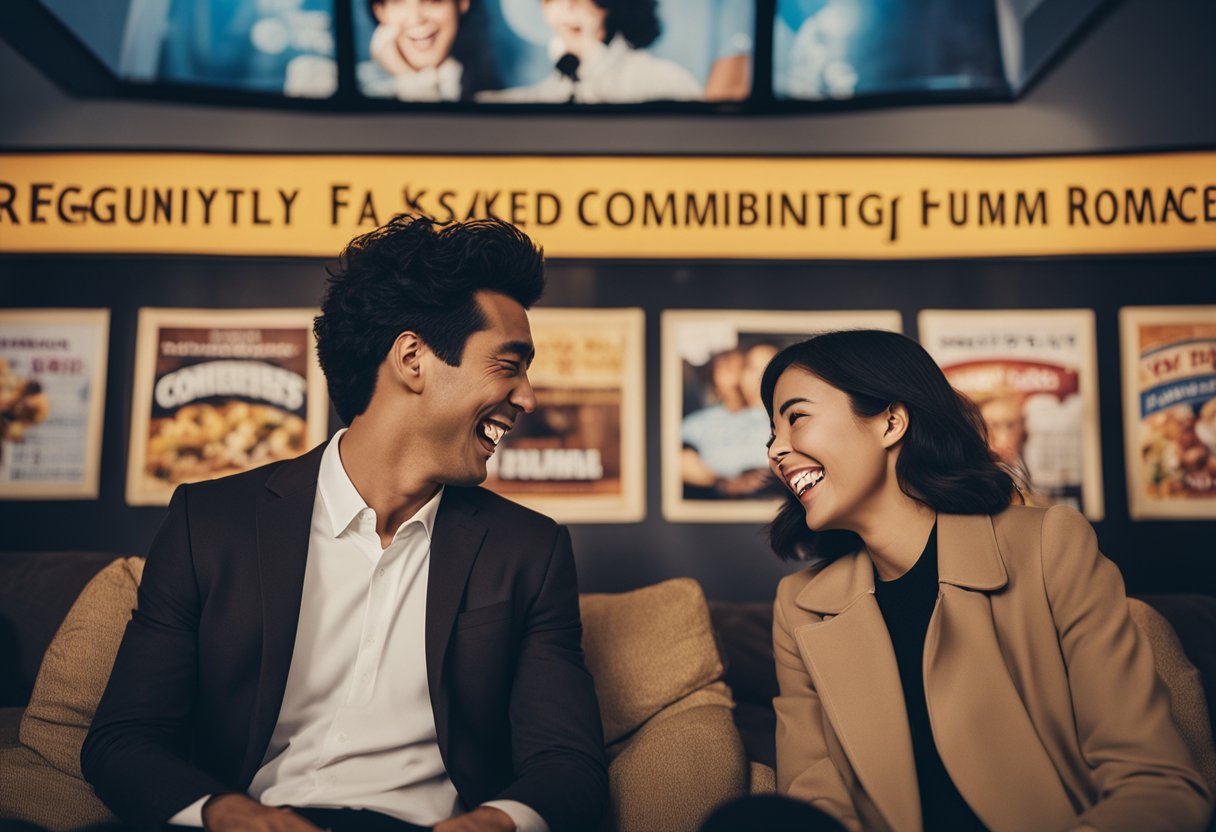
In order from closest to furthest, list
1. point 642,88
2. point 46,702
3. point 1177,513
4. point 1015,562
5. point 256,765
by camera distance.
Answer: point 256,765, point 1015,562, point 46,702, point 1177,513, point 642,88

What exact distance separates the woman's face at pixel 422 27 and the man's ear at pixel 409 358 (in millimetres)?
2285

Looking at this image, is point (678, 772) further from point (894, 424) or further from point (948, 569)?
point (894, 424)

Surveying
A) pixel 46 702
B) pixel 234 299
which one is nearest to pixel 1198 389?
pixel 234 299

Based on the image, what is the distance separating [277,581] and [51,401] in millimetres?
2314

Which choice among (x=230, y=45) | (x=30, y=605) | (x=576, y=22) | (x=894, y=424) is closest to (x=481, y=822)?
(x=894, y=424)

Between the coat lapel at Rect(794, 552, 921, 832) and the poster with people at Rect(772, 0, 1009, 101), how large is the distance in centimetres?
252

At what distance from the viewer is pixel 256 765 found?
191cm

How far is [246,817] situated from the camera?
5.60 ft

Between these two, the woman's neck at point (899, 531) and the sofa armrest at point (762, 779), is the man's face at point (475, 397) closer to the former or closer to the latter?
the woman's neck at point (899, 531)

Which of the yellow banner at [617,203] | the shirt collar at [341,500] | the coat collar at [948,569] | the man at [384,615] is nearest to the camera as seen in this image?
the man at [384,615]

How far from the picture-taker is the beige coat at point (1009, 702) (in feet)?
5.78

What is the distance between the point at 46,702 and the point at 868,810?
2091 millimetres

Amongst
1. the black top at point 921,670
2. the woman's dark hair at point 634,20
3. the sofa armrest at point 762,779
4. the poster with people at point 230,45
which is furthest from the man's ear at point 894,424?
the poster with people at point 230,45

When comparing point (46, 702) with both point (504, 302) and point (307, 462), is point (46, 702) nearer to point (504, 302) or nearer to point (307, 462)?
point (307, 462)
